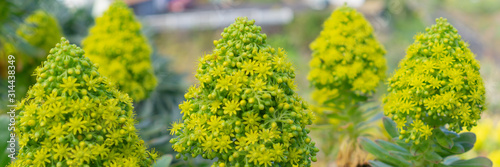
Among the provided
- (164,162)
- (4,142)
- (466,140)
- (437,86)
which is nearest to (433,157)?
(466,140)

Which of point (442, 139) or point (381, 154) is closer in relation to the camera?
point (442, 139)

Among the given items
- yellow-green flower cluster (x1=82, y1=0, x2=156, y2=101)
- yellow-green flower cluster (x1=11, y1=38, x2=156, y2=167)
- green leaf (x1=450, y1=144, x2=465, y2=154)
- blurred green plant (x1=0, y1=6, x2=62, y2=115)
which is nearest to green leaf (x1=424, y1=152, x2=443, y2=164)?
green leaf (x1=450, y1=144, x2=465, y2=154)

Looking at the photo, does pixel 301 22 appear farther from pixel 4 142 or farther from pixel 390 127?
pixel 4 142

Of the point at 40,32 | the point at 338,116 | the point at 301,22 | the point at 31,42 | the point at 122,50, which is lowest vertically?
the point at 338,116

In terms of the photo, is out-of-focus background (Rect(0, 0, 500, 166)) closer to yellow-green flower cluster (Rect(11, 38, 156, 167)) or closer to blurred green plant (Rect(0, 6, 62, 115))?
blurred green plant (Rect(0, 6, 62, 115))

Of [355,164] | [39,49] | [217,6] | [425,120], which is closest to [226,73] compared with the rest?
[425,120]

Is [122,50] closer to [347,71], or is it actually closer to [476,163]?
[347,71]

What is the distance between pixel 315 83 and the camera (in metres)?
2.54

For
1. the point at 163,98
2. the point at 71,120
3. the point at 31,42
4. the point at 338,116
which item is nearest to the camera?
the point at 71,120

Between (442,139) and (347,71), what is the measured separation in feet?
2.28

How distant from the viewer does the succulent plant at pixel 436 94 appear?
5.73 feet

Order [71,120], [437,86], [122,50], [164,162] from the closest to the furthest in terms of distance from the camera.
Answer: [71,120] < [437,86] < [164,162] < [122,50]

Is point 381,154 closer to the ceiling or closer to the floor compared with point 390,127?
closer to the floor

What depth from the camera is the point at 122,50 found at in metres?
3.19
